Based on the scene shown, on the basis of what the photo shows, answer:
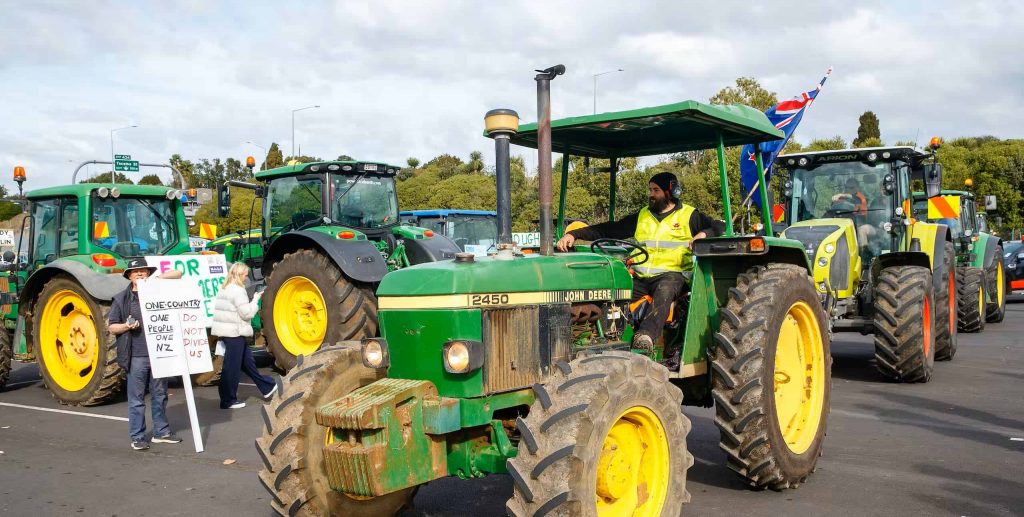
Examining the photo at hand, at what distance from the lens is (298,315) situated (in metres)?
10.5

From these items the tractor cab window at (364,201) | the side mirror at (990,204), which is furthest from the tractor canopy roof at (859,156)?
the side mirror at (990,204)

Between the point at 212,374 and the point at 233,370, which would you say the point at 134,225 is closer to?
the point at 212,374

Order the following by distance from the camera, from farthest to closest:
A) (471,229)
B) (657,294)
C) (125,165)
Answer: (125,165) → (471,229) → (657,294)

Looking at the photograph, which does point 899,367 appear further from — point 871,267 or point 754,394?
point 754,394

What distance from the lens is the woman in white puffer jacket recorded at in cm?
904

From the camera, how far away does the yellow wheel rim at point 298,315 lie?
10297mm

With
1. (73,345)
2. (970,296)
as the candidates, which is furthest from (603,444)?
(970,296)

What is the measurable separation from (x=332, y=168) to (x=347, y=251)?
1789 millimetres

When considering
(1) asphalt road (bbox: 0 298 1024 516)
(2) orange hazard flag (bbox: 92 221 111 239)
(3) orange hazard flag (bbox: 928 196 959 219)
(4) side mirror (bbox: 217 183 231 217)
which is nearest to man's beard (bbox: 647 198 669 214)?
(1) asphalt road (bbox: 0 298 1024 516)

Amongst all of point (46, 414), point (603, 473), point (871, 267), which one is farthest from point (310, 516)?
point (871, 267)

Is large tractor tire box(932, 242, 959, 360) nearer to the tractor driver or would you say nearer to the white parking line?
the tractor driver

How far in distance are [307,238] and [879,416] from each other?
6.39 metres

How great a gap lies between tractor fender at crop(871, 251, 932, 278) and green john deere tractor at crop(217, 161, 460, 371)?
5108 millimetres

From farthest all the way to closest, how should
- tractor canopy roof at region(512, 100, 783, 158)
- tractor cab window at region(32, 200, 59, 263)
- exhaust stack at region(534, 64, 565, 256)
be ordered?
tractor cab window at region(32, 200, 59, 263), tractor canopy roof at region(512, 100, 783, 158), exhaust stack at region(534, 64, 565, 256)
